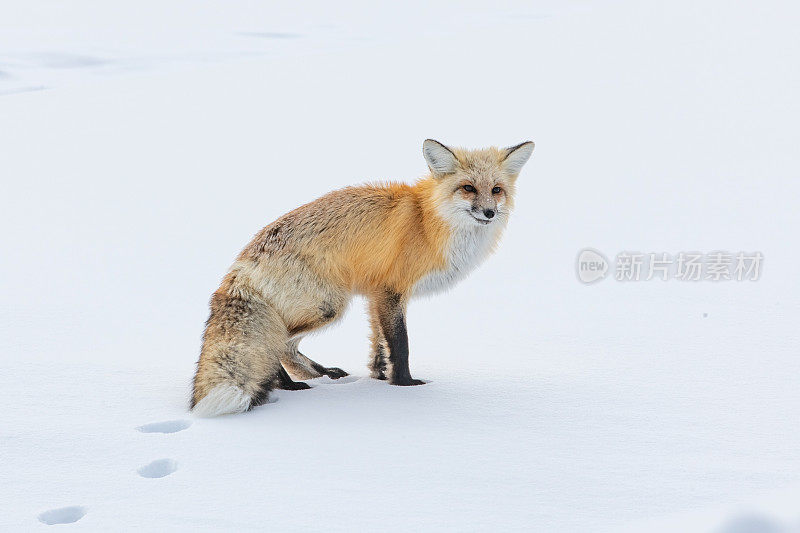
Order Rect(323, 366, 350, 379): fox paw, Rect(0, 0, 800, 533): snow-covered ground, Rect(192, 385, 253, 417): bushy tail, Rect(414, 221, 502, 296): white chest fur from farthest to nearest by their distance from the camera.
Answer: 1. Rect(323, 366, 350, 379): fox paw
2. Rect(414, 221, 502, 296): white chest fur
3. Rect(192, 385, 253, 417): bushy tail
4. Rect(0, 0, 800, 533): snow-covered ground

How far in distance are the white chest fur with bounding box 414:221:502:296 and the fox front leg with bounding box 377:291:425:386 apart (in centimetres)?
14

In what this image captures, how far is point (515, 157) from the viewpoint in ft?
12.7

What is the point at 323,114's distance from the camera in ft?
31.7

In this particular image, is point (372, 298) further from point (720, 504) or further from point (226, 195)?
point (226, 195)

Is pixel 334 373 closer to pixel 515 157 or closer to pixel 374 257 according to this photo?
pixel 374 257

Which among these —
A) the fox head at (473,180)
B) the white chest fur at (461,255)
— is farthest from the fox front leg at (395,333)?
the fox head at (473,180)

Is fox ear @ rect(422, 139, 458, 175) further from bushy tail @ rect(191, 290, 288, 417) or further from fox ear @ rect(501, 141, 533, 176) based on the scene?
bushy tail @ rect(191, 290, 288, 417)

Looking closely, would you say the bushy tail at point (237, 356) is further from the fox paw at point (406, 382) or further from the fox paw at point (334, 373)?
the fox paw at point (406, 382)

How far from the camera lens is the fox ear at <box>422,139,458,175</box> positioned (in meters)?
3.75

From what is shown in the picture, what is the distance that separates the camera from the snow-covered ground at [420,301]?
2662 millimetres

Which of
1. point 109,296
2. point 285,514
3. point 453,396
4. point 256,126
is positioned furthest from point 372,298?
point 256,126

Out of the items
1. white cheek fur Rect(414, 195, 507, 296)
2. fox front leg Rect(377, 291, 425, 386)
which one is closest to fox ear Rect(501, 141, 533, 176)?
white cheek fur Rect(414, 195, 507, 296)

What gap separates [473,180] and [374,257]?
0.63 metres

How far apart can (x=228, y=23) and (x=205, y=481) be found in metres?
13.0
